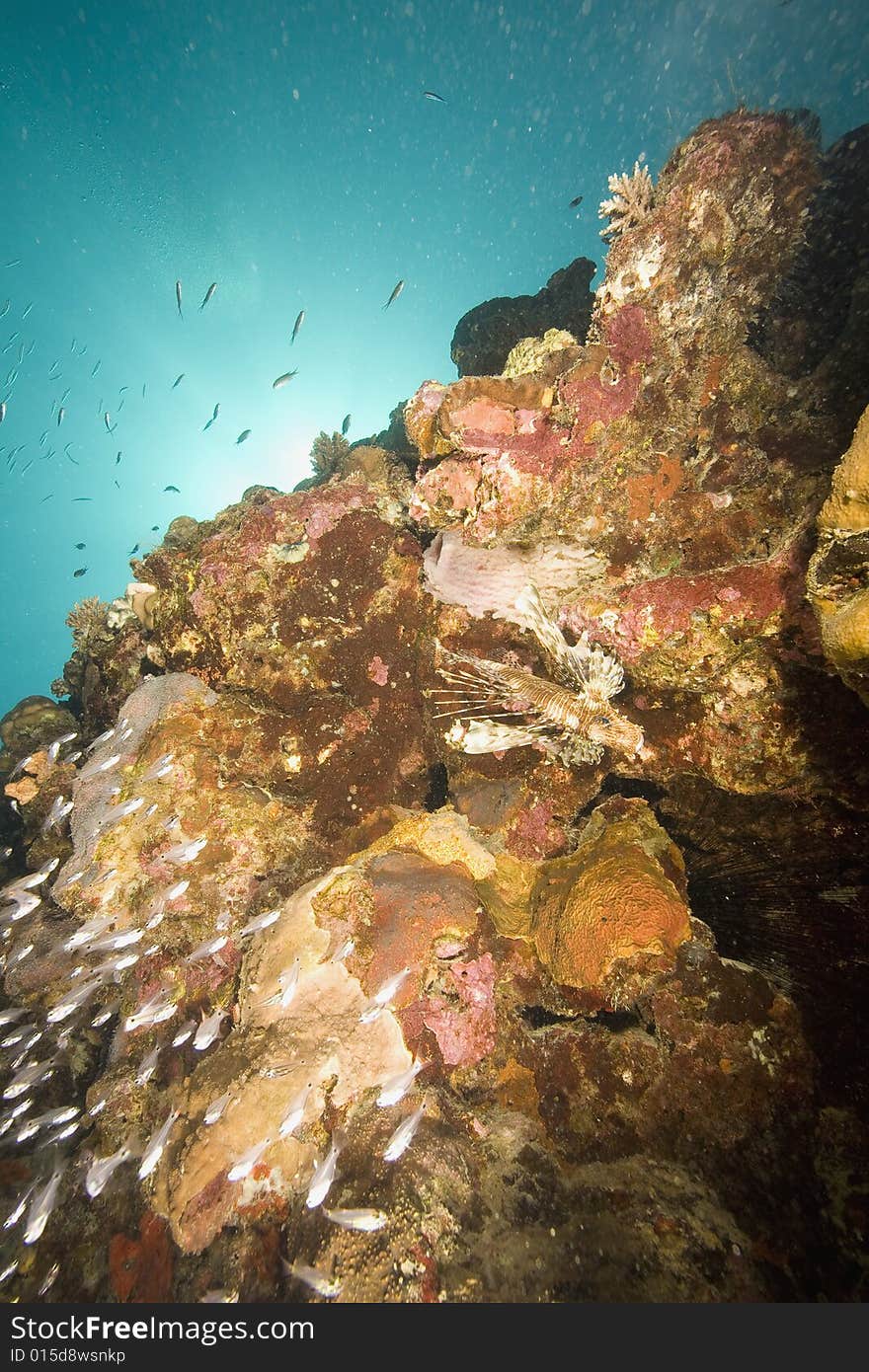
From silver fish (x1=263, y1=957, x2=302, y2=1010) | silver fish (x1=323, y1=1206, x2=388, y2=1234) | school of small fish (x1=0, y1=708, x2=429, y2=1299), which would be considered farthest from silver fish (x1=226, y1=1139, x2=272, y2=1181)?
silver fish (x1=263, y1=957, x2=302, y2=1010)

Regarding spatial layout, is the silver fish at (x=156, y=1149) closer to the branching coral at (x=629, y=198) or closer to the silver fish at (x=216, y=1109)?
the silver fish at (x=216, y=1109)

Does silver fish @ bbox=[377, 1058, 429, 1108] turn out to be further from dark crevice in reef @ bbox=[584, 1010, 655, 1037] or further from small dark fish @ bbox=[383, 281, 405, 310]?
small dark fish @ bbox=[383, 281, 405, 310]

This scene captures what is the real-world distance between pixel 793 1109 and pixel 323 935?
316cm

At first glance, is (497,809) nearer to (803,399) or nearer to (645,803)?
(645,803)

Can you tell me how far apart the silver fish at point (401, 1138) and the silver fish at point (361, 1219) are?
0.88 feet

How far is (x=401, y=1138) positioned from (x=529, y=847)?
6.85 ft

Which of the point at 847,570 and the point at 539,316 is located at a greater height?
the point at 539,316

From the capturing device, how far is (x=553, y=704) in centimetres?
344

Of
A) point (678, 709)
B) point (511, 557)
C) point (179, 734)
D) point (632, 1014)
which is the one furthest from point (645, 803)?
point (179, 734)

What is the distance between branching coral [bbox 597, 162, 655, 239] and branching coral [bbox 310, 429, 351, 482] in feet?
23.4

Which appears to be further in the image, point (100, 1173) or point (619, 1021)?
point (100, 1173)

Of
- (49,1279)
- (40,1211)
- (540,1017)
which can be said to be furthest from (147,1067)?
(540,1017)

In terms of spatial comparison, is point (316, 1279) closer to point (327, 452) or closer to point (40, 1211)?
point (40, 1211)

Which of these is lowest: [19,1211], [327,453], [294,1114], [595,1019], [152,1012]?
[19,1211]
